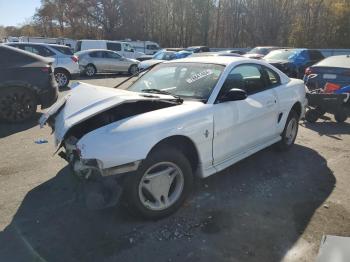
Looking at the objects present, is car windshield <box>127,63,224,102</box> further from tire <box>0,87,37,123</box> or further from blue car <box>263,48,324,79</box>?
blue car <box>263,48,324,79</box>

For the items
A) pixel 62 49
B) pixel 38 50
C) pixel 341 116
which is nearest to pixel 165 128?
pixel 341 116

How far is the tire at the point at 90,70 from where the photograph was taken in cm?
1952

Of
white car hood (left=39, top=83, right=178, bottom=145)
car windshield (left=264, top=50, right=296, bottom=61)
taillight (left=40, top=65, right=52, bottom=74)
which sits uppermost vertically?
white car hood (left=39, top=83, right=178, bottom=145)

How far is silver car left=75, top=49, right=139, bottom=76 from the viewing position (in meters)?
19.4

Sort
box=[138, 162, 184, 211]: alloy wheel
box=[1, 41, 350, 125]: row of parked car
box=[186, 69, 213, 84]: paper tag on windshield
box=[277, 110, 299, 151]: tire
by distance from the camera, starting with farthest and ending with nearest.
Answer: box=[1, 41, 350, 125]: row of parked car < box=[277, 110, 299, 151]: tire < box=[186, 69, 213, 84]: paper tag on windshield < box=[138, 162, 184, 211]: alloy wheel

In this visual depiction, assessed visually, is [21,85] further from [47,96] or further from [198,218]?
[198,218]

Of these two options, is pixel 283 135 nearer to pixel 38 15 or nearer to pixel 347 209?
pixel 347 209

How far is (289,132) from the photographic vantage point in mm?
5965

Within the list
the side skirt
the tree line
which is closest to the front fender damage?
the side skirt

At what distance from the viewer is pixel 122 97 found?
151 inches

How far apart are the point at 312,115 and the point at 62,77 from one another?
9.95 m

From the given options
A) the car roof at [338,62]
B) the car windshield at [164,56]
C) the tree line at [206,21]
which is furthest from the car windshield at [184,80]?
the tree line at [206,21]

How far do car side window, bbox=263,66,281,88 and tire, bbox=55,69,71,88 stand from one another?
34.7 ft

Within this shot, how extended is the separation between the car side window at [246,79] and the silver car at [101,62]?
15.5 m
